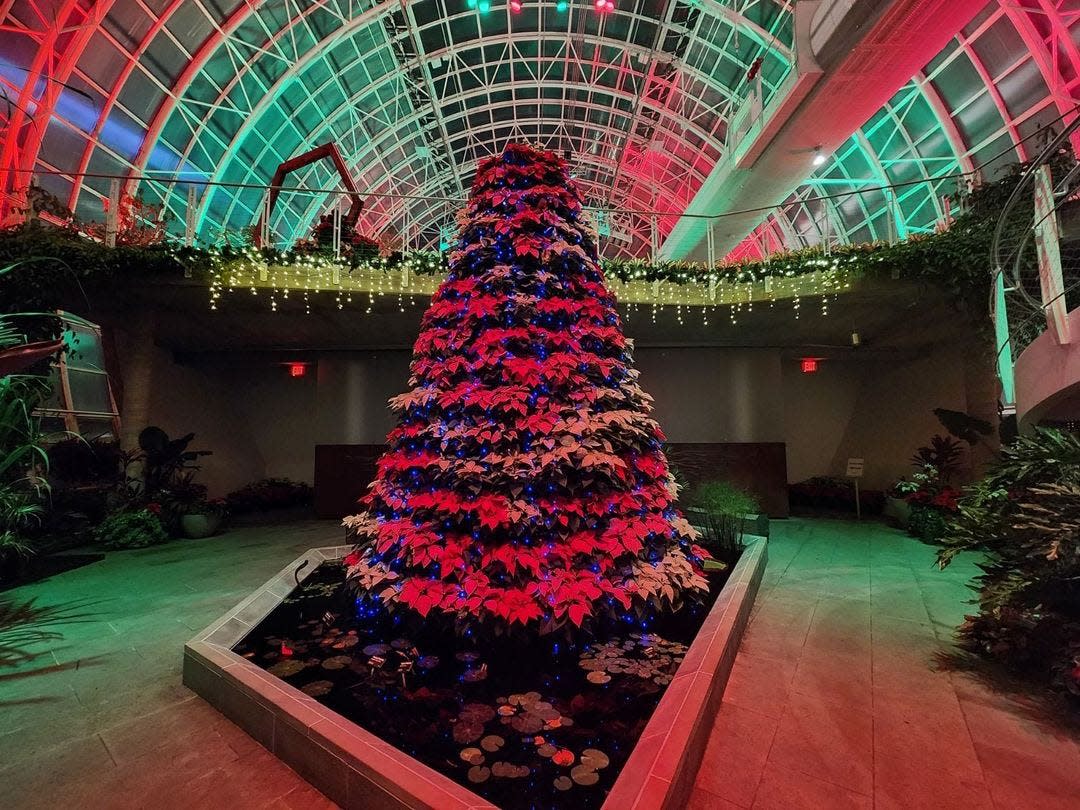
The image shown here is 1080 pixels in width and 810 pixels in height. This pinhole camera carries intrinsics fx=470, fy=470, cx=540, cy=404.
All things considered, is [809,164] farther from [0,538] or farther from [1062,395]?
[0,538]

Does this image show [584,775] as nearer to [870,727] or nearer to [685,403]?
[870,727]

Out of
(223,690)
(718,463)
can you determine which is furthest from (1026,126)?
(223,690)

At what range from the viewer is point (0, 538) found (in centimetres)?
434

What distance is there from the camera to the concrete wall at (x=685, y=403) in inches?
388

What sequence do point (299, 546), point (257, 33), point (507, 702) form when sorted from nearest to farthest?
point (507, 702) < point (299, 546) < point (257, 33)

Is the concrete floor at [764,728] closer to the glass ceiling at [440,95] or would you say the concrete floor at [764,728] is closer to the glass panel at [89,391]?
the glass ceiling at [440,95]

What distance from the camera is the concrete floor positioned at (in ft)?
6.41

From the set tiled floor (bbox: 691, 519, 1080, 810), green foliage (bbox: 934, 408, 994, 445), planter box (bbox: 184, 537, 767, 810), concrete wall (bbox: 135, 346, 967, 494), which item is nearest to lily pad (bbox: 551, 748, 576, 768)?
planter box (bbox: 184, 537, 767, 810)

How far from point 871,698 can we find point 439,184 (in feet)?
81.5

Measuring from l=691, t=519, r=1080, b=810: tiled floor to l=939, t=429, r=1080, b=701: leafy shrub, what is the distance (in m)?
0.35

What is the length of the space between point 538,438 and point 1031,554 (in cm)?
288

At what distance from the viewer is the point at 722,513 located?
6.01m

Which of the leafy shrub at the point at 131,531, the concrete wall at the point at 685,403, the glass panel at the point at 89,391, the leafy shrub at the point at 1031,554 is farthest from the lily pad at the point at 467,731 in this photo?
the glass panel at the point at 89,391

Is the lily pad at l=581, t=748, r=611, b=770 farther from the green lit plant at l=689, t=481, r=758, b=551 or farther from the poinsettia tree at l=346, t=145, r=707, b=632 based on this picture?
the green lit plant at l=689, t=481, r=758, b=551
